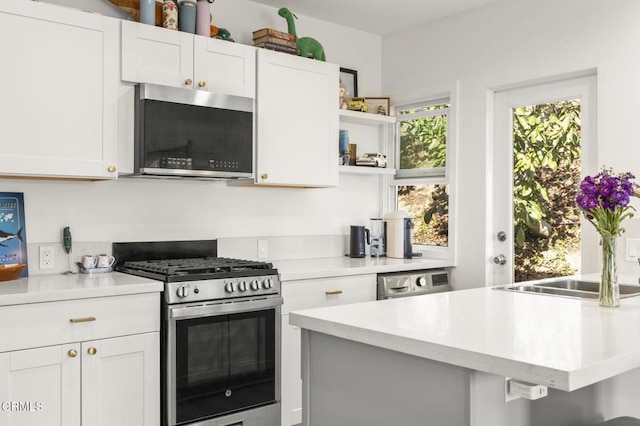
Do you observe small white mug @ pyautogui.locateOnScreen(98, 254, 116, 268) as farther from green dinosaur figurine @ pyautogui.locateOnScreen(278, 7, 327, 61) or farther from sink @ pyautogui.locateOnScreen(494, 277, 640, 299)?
sink @ pyautogui.locateOnScreen(494, 277, 640, 299)

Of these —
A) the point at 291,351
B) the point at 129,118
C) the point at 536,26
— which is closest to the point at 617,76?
the point at 536,26

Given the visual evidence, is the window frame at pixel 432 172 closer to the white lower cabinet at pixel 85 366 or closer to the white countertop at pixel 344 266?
the white countertop at pixel 344 266

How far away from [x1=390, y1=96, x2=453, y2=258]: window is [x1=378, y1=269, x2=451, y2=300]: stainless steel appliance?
208 millimetres

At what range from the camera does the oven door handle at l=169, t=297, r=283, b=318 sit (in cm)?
284

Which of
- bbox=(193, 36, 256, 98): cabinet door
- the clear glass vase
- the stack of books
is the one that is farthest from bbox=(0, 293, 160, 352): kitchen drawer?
the clear glass vase

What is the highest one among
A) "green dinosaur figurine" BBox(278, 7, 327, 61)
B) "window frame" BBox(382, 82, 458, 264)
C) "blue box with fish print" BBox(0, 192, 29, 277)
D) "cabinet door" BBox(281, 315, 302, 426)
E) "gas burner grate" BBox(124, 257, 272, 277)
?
"green dinosaur figurine" BBox(278, 7, 327, 61)

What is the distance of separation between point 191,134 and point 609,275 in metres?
2.10

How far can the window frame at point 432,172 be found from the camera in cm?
422

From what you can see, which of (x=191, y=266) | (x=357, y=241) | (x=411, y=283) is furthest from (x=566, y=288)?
(x=191, y=266)

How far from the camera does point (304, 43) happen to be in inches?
154

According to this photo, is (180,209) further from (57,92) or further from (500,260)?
(500,260)

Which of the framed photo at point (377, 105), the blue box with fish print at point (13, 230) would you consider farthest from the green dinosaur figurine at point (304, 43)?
the blue box with fish print at point (13, 230)

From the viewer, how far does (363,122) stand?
4.48 metres

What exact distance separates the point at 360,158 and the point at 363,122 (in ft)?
1.00
